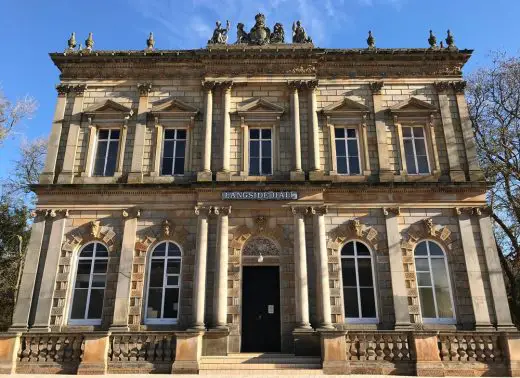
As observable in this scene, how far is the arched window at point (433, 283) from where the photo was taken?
15.4 m

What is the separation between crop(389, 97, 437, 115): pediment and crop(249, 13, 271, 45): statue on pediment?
6859 mm

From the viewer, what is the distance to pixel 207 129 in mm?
17641

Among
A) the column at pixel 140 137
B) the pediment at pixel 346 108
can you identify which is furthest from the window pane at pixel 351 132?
the column at pixel 140 137

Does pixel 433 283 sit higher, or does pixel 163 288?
pixel 433 283

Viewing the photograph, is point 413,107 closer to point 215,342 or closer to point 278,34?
point 278,34

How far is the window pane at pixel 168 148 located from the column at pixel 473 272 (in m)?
12.4

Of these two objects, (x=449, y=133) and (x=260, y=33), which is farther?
(x=260, y=33)

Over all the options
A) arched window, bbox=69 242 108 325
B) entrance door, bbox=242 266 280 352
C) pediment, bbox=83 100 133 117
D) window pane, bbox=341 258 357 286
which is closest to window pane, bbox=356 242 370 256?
window pane, bbox=341 258 357 286

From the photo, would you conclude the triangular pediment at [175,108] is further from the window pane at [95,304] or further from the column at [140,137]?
the window pane at [95,304]

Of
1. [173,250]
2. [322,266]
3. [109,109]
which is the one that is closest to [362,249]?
[322,266]

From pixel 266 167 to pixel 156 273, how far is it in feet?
20.8

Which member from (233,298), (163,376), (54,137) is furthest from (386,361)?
(54,137)

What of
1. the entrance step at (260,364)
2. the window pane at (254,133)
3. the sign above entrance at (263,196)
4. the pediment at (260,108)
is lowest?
the entrance step at (260,364)

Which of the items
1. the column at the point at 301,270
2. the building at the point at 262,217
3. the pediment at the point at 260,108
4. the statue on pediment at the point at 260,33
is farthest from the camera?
the statue on pediment at the point at 260,33
